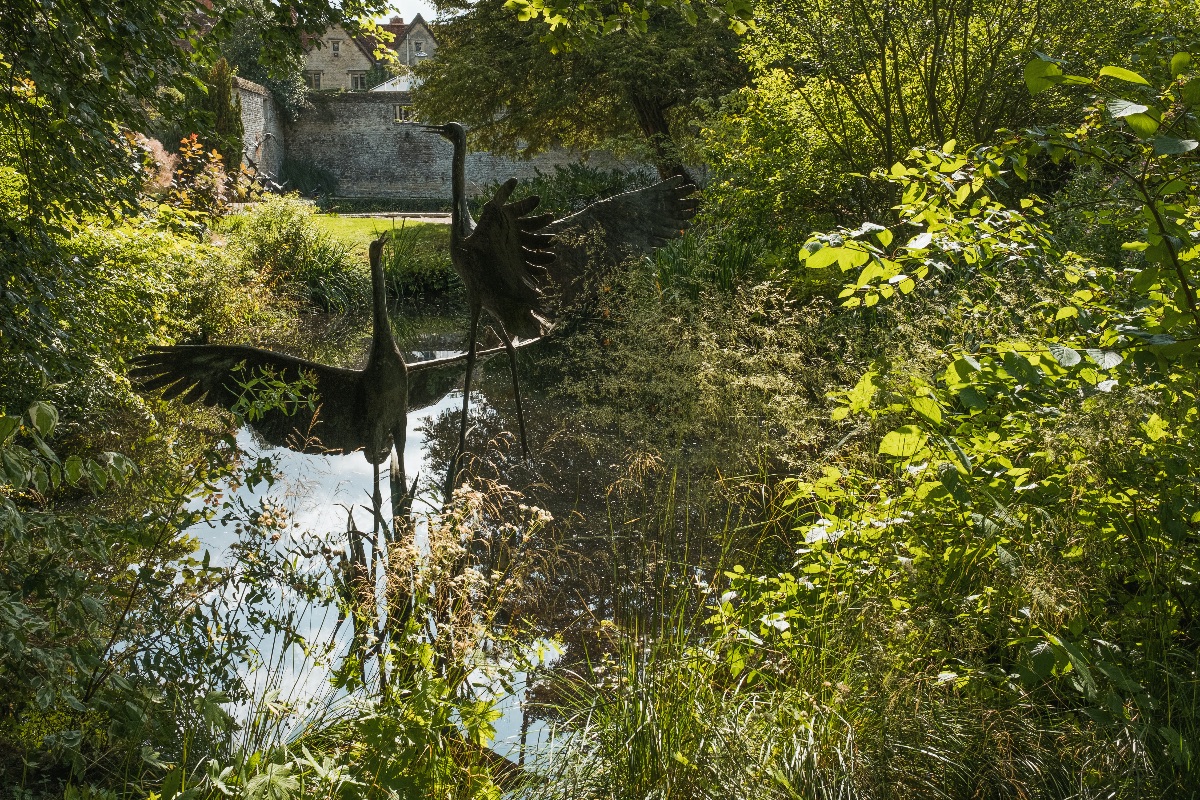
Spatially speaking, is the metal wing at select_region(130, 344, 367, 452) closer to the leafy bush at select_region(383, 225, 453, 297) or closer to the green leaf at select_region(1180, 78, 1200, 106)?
the green leaf at select_region(1180, 78, 1200, 106)

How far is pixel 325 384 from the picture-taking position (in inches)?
131

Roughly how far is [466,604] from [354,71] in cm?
3798

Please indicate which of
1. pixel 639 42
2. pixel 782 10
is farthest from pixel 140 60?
pixel 639 42

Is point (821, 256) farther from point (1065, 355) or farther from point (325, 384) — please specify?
point (325, 384)

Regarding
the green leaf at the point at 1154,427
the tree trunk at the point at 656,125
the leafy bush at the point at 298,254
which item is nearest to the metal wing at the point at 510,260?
the green leaf at the point at 1154,427

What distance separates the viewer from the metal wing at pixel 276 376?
308 centimetres

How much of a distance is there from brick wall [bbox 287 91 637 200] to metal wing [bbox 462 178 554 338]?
24.4 metres

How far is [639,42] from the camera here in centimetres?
1380

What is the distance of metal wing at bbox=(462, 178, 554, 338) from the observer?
3543 mm

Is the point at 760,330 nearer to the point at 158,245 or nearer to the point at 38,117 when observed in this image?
the point at 38,117

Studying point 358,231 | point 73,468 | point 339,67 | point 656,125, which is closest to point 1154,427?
point 73,468

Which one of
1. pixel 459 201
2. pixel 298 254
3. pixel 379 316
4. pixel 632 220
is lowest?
pixel 298 254

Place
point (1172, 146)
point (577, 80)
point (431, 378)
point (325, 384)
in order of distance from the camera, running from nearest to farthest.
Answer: point (1172, 146) < point (325, 384) < point (431, 378) < point (577, 80)

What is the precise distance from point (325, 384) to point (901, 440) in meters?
2.12
